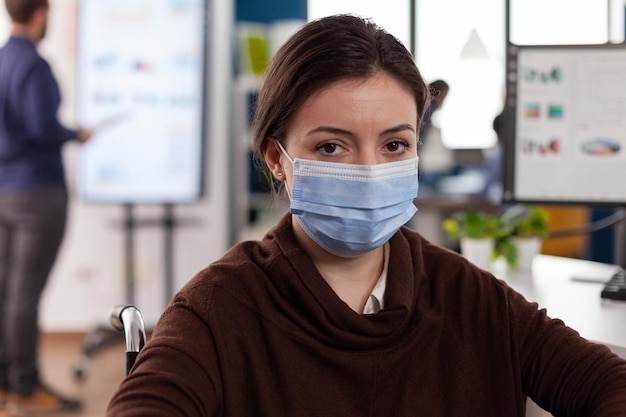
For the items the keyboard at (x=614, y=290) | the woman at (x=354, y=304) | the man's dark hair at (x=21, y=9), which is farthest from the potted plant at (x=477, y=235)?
the man's dark hair at (x=21, y=9)

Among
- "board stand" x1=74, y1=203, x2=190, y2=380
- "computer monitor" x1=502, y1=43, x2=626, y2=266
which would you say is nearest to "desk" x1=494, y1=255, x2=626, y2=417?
"computer monitor" x1=502, y1=43, x2=626, y2=266

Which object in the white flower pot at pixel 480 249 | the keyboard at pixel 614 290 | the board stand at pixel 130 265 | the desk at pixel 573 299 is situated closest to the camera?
the desk at pixel 573 299

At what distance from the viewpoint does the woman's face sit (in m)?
1.21

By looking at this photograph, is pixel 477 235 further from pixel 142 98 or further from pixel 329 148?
pixel 142 98

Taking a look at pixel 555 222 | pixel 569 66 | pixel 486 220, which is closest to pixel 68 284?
pixel 555 222

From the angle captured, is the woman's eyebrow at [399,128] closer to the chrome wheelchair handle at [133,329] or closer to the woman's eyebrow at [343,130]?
the woman's eyebrow at [343,130]

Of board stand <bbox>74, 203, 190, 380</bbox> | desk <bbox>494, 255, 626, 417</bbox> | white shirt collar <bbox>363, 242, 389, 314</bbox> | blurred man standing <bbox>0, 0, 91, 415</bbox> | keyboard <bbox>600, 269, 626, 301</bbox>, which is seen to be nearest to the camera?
white shirt collar <bbox>363, 242, 389, 314</bbox>

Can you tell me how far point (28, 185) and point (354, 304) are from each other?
2.43m

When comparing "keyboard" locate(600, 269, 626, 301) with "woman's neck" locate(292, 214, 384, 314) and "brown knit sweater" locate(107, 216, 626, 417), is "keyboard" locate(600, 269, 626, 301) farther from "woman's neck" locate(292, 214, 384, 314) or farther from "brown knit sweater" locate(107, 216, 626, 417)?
"woman's neck" locate(292, 214, 384, 314)

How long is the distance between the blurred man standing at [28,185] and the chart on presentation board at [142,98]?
685mm

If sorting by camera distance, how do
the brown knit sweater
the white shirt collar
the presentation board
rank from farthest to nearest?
the presentation board
the white shirt collar
the brown knit sweater

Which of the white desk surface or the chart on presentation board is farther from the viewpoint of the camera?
the chart on presentation board

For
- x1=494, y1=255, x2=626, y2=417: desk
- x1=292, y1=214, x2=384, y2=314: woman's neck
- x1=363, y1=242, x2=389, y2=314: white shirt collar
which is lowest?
x1=494, y1=255, x2=626, y2=417: desk

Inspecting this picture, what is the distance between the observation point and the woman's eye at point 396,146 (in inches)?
49.2
